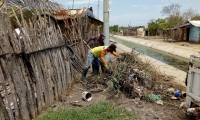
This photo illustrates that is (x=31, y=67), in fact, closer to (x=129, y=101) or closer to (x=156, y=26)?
(x=129, y=101)

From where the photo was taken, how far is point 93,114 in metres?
3.97

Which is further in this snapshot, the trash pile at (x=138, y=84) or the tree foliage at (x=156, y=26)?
the tree foliage at (x=156, y=26)

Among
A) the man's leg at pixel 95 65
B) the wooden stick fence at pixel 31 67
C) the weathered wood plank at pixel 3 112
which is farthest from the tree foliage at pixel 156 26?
the weathered wood plank at pixel 3 112

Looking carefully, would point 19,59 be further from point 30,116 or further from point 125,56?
point 125,56

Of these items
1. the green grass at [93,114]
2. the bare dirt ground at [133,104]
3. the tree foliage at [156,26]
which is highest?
the tree foliage at [156,26]

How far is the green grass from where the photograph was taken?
3.83 metres

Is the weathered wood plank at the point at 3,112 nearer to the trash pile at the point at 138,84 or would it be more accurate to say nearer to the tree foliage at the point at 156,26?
the trash pile at the point at 138,84

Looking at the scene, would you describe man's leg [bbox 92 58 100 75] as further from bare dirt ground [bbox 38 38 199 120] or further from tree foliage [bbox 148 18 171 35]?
tree foliage [bbox 148 18 171 35]

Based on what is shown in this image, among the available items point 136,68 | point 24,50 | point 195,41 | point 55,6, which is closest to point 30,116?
point 24,50

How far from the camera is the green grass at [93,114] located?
3.83 meters

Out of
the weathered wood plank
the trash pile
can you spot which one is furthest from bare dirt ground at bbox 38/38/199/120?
the weathered wood plank

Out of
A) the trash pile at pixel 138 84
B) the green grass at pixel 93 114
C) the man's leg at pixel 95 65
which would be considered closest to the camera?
the green grass at pixel 93 114

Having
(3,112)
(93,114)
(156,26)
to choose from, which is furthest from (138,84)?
(156,26)

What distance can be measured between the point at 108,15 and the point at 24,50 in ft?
17.5
